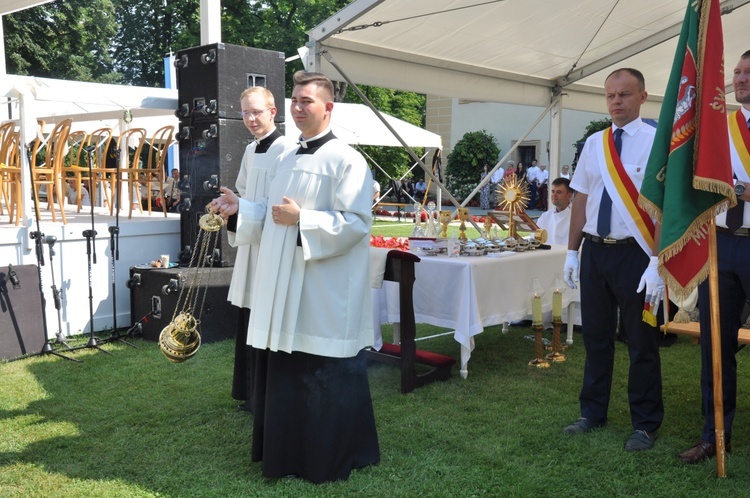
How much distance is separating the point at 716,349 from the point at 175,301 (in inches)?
175

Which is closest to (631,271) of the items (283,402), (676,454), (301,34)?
(676,454)

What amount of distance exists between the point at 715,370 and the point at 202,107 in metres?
4.84

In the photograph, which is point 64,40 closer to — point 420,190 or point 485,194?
point 420,190

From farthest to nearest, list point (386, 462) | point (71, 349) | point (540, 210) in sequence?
point (540, 210) < point (71, 349) < point (386, 462)

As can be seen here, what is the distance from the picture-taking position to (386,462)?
3705 millimetres

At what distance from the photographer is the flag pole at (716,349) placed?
3.39m

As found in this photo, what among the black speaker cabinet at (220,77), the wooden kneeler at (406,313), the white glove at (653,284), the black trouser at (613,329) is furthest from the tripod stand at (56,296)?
the white glove at (653,284)

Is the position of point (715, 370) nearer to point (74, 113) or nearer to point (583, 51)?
point (583, 51)

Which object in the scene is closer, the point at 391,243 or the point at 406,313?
the point at 406,313

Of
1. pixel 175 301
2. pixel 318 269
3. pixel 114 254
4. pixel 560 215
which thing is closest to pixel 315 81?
pixel 318 269

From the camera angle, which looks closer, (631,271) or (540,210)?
(631,271)

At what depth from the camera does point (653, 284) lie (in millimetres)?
3506

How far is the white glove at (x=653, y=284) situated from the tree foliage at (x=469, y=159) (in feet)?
75.2

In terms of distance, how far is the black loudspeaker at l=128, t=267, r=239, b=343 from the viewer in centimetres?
629
